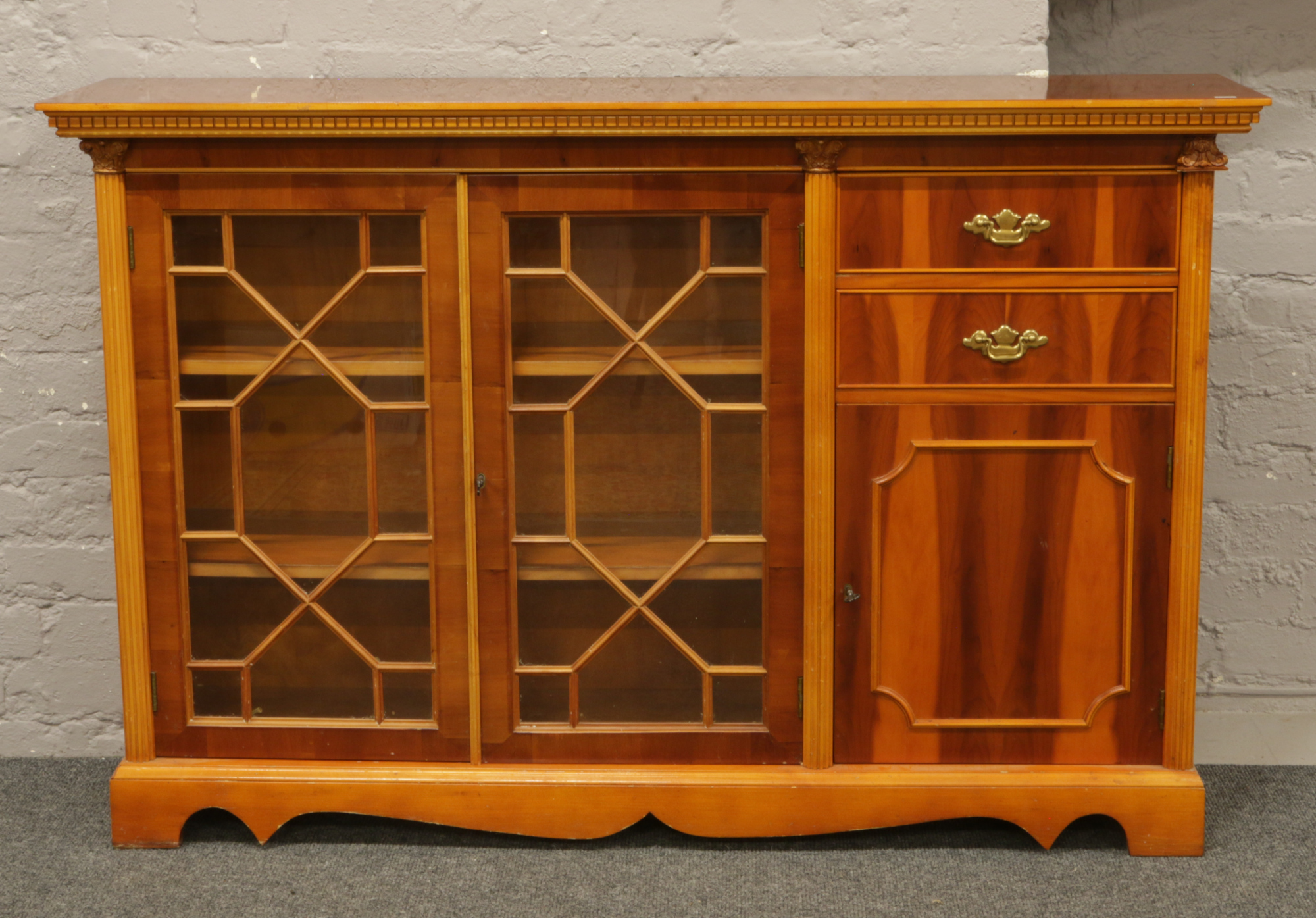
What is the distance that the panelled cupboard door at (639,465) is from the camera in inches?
74.4

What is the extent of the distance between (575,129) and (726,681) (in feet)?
2.93

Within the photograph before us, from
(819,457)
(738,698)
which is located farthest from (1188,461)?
(738,698)

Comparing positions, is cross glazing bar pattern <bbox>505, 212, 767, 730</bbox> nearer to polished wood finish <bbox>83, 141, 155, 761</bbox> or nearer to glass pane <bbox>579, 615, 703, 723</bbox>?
glass pane <bbox>579, 615, 703, 723</bbox>

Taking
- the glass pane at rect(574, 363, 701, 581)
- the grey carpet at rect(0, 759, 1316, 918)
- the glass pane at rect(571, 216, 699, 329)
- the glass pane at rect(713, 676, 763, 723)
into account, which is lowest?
the grey carpet at rect(0, 759, 1316, 918)

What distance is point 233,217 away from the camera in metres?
1.91

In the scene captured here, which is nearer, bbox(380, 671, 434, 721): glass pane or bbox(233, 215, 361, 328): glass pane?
bbox(233, 215, 361, 328): glass pane

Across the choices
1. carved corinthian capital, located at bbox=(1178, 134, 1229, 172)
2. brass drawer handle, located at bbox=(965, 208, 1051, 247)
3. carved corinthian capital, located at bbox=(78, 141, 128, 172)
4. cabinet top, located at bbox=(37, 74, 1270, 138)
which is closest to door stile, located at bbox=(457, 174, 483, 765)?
cabinet top, located at bbox=(37, 74, 1270, 138)

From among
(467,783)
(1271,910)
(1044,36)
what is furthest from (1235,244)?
(467,783)

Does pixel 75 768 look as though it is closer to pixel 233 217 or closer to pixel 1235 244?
pixel 233 217

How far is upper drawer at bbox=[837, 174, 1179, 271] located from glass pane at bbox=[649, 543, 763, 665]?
1.69 feet

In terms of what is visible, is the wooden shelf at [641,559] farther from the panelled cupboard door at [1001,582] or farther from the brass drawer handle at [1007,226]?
the brass drawer handle at [1007,226]

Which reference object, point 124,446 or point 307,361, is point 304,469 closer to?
point 307,361

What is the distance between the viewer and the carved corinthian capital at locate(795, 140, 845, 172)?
1834mm

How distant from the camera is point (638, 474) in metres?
1.96
